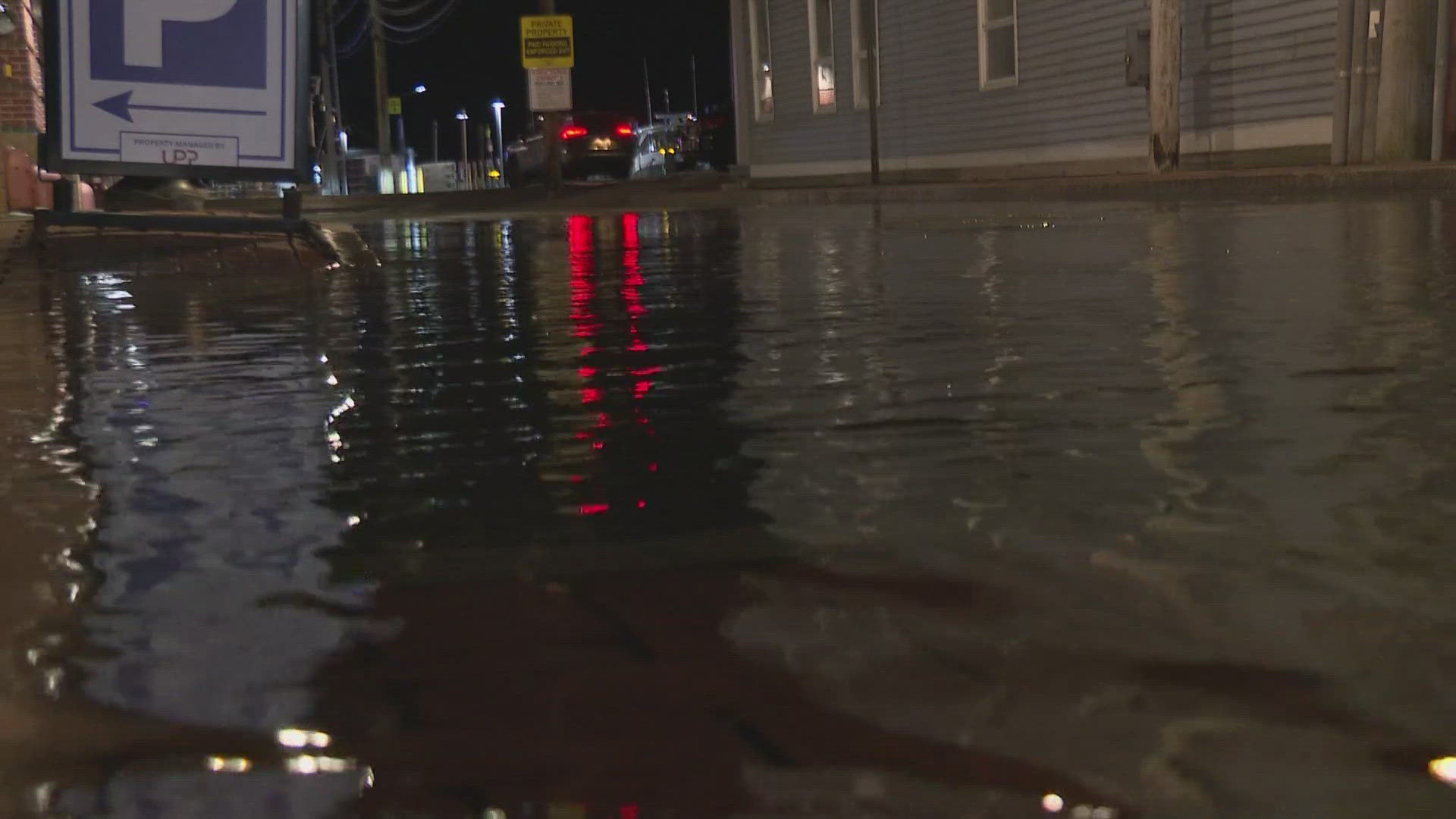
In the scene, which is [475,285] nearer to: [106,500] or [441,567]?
[106,500]

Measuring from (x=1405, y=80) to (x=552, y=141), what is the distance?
17539 mm

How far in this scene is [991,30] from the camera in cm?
2556

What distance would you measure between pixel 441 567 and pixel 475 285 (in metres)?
6.61

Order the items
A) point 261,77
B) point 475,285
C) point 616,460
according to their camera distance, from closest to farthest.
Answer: point 616,460 → point 475,285 → point 261,77

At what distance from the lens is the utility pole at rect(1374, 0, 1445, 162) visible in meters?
17.9

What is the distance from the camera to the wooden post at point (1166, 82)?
20172 mm

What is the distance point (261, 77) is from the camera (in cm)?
1025

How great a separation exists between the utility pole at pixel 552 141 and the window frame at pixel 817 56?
14.0 feet

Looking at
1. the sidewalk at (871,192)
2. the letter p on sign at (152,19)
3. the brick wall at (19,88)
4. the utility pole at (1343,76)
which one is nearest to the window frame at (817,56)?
the sidewalk at (871,192)

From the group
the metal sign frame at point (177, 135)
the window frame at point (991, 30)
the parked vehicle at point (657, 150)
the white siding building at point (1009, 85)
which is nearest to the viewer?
the metal sign frame at point (177, 135)

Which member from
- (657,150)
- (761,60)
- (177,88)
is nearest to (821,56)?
(761,60)

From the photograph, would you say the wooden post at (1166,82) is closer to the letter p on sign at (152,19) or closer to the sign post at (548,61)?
the letter p on sign at (152,19)

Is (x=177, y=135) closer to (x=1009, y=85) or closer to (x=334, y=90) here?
(x=1009, y=85)

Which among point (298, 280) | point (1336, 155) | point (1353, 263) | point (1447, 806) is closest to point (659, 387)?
point (1447, 806)
